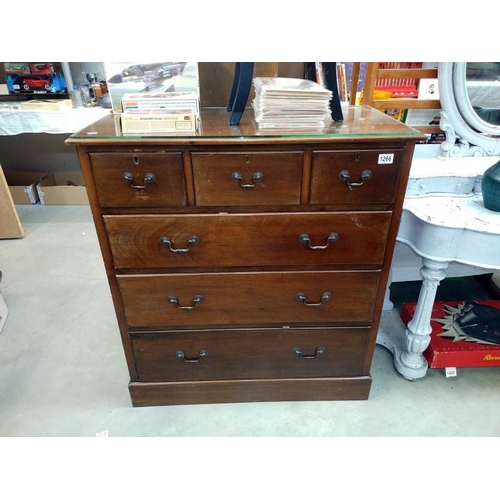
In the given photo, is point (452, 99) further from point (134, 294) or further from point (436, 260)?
point (134, 294)

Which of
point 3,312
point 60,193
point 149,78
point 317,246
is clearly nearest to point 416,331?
point 317,246

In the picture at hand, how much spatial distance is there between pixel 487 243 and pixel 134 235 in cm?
118

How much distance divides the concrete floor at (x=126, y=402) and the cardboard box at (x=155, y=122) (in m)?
1.10

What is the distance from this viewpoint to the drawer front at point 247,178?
104cm

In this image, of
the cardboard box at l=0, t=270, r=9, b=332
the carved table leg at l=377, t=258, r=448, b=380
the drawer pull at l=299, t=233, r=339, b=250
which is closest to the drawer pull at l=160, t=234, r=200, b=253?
the drawer pull at l=299, t=233, r=339, b=250

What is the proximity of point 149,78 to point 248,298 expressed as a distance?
0.85 m

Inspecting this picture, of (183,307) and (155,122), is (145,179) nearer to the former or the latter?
(155,122)

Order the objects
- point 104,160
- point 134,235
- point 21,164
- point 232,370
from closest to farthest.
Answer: point 104,160 < point 134,235 < point 232,370 < point 21,164

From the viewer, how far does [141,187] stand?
41.9 inches

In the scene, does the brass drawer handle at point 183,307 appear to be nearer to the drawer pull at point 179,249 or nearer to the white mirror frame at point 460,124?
the drawer pull at point 179,249

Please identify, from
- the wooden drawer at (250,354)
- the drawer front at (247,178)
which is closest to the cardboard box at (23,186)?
the wooden drawer at (250,354)

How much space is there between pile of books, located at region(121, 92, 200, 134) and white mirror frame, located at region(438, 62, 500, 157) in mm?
1030

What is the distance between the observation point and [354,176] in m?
1.08

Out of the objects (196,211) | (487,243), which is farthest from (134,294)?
(487,243)
